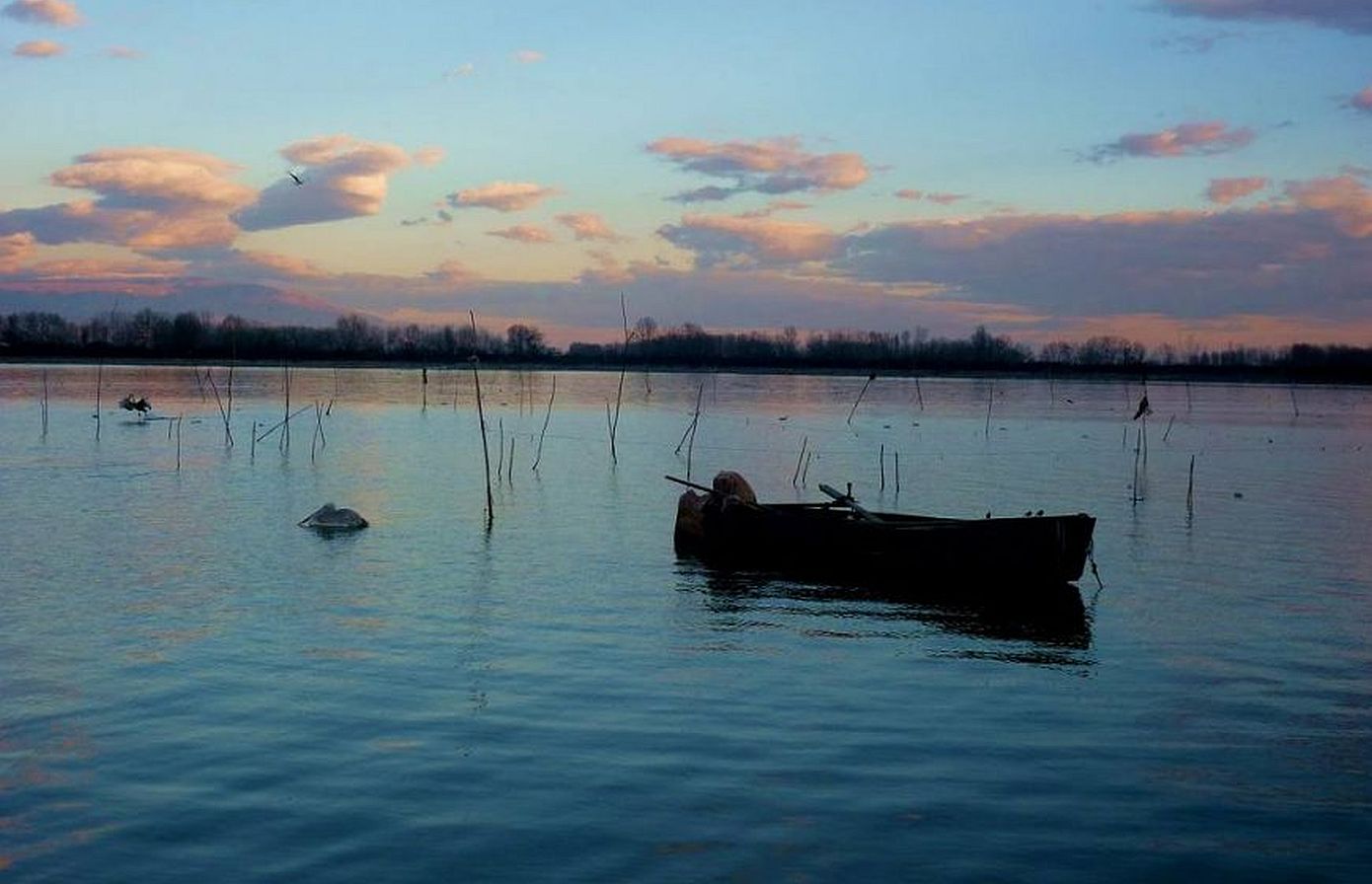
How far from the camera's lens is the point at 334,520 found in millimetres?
20000

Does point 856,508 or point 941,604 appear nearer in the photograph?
point 941,604

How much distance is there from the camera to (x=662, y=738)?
890cm

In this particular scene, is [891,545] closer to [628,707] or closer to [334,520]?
[628,707]

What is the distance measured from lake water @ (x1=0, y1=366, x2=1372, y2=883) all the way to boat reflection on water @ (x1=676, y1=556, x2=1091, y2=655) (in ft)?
0.31

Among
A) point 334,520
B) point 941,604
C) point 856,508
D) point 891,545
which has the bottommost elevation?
point 941,604

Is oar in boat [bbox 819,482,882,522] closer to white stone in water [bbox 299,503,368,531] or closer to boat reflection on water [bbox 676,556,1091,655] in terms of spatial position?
boat reflection on water [bbox 676,556,1091,655]

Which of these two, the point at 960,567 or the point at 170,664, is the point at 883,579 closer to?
the point at 960,567

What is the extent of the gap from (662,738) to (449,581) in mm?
7180

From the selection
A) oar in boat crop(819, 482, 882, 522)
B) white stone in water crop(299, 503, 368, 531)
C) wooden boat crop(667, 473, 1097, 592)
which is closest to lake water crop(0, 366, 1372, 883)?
white stone in water crop(299, 503, 368, 531)

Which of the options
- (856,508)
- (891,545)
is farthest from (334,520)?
(891,545)

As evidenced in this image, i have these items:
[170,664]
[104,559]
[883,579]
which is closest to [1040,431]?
[883,579]

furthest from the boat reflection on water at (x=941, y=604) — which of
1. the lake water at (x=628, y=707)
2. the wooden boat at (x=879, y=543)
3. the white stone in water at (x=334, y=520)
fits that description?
the white stone in water at (x=334, y=520)

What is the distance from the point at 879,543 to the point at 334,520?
8806 mm

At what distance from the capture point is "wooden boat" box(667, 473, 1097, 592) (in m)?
15.2
